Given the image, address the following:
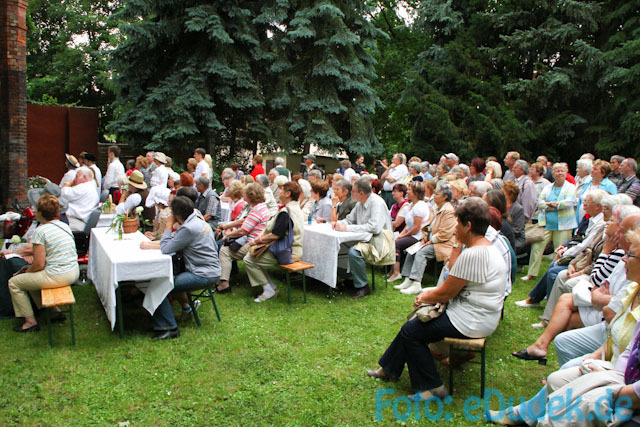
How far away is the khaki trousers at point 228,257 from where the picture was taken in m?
7.07

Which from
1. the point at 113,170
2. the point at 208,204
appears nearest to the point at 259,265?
the point at 208,204

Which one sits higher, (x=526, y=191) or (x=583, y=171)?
(x=583, y=171)

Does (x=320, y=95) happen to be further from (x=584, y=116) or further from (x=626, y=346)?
(x=626, y=346)

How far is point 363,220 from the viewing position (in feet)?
23.2

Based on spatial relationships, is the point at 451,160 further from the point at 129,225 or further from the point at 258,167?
the point at 129,225

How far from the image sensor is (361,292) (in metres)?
6.86

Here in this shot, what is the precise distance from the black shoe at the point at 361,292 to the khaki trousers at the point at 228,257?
163cm

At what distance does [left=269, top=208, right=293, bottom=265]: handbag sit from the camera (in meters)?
6.53

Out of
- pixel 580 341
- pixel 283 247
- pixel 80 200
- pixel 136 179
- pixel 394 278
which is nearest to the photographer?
pixel 580 341

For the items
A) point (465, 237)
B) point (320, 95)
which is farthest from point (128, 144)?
point (465, 237)

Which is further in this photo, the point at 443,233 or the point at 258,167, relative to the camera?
the point at 258,167

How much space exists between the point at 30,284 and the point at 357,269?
12.6ft

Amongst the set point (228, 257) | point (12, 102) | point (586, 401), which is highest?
point (12, 102)

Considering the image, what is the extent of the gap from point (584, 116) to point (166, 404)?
15.6 meters
